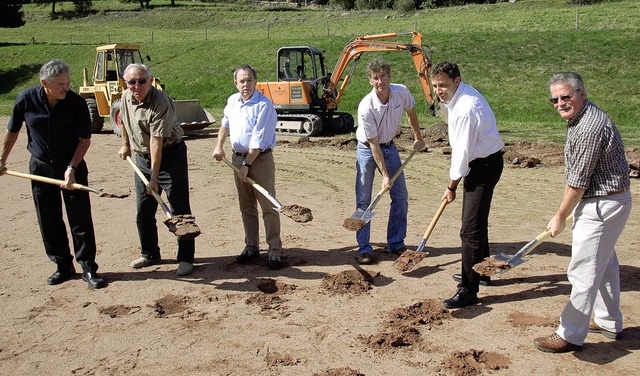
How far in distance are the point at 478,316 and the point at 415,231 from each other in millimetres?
2658

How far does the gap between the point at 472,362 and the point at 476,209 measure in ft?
4.56

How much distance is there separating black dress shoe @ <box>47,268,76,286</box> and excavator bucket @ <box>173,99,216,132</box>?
11281 mm

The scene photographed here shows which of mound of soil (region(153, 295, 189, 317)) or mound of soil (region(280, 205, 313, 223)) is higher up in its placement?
mound of soil (region(280, 205, 313, 223))

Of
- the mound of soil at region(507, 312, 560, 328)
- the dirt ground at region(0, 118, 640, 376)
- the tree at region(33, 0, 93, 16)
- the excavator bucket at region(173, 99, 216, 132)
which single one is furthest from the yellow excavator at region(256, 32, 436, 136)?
the tree at region(33, 0, 93, 16)

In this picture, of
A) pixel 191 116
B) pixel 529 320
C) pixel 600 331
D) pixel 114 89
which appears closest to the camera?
pixel 600 331

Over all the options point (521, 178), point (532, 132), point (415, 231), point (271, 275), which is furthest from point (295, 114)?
point (271, 275)

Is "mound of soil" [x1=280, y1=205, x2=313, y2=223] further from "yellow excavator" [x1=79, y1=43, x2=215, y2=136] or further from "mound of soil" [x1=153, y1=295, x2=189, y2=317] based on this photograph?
"yellow excavator" [x1=79, y1=43, x2=215, y2=136]

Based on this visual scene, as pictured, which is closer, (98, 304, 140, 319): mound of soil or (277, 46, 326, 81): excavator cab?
(98, 304, 140, 319): mound of soil

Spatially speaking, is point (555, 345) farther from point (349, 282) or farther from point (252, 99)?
point (252, 99)

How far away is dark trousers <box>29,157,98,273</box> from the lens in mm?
5945

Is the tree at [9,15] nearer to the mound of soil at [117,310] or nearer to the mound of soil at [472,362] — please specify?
the mound of soil at [117,310]

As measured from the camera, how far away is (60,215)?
242 inches

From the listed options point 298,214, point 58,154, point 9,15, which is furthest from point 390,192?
→ point 9,15

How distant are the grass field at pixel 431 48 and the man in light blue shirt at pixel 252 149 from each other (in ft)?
33.0
